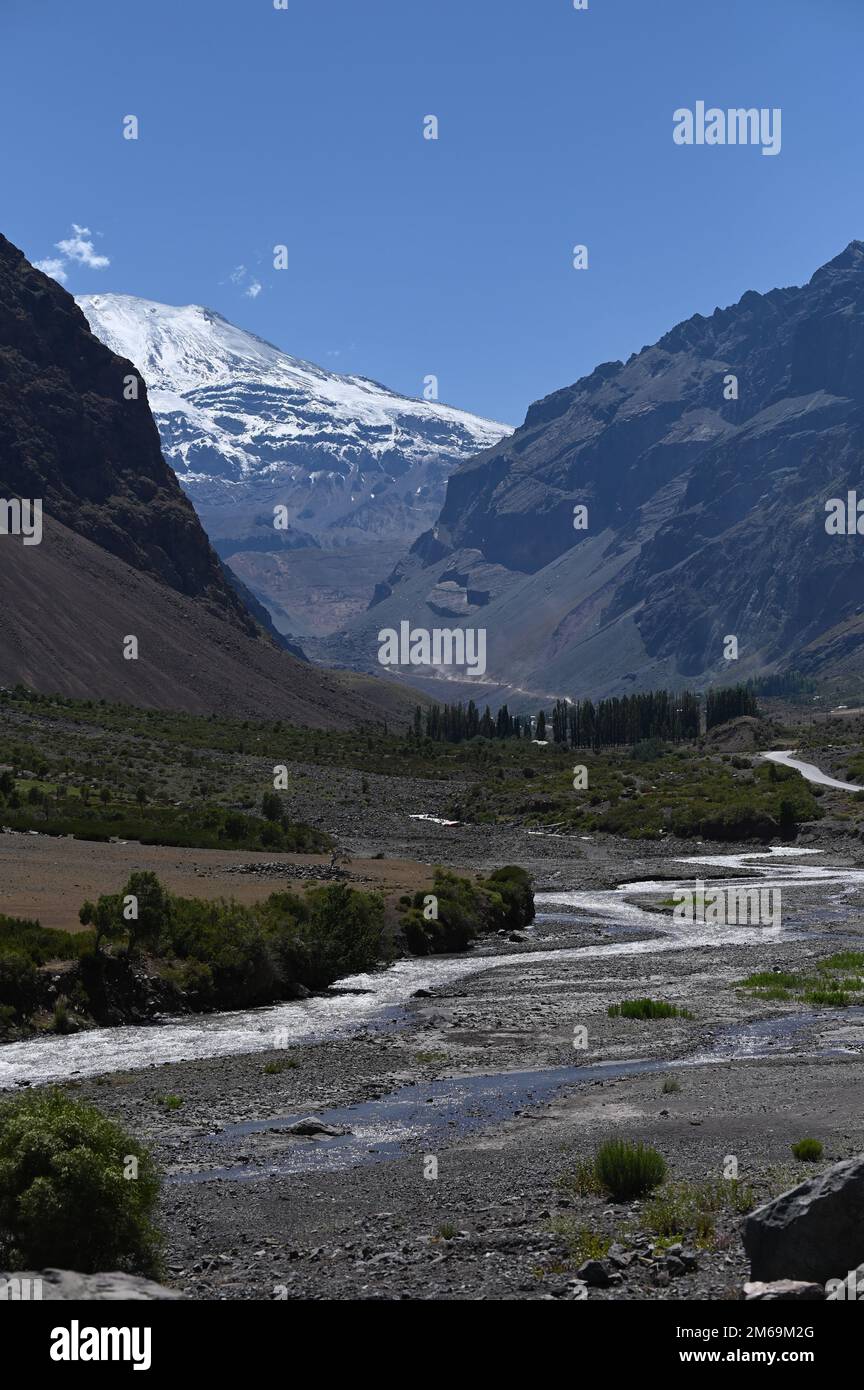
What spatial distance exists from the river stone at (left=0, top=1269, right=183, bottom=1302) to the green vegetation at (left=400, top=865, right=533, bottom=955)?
126 feet

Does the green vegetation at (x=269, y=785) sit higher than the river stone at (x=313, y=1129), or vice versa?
the green vegetation at (x=269, y=785)

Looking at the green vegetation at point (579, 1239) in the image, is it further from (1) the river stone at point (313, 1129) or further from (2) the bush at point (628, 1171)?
(1) the river stone at point (313, 1129)

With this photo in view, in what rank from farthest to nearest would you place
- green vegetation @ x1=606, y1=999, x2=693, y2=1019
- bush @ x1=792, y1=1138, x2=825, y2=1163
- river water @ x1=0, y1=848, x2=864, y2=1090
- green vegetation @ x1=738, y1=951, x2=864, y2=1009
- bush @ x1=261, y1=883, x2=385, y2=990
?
bush @ x1=261, y1=883, x2=385, y2=990 → green vegetation @ x1=738, y1=951, x2=864, y2=1009 → green vegetation @ x1=606, y1=999, x2=693, y2=1019 → river water @ x1=0, y1=848, x2=864, y2=1090 → bush @ x1=792, y1=1138, x2=825, y2=1163

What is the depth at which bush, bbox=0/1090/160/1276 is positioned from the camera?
50.4ft

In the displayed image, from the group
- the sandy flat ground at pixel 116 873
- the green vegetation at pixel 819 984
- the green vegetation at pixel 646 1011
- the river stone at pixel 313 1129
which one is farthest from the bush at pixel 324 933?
the river stone at pixel 313 1129

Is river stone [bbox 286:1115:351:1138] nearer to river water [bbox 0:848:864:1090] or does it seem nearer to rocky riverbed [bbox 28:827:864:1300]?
rocky riverbed [bbox 28:827:864:1300]

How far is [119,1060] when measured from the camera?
30234mm

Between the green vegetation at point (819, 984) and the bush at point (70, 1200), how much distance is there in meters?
25.9

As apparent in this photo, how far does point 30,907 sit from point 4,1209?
95.8 ft

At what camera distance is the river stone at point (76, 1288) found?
12.4 meters

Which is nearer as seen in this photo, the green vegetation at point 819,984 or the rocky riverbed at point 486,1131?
the rocky riverbed at point 486,1131

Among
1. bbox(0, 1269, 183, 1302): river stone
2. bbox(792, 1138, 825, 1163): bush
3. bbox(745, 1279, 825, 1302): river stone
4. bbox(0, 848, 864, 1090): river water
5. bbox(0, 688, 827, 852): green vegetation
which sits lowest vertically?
bbox(0, 848, 864, 1090): river water

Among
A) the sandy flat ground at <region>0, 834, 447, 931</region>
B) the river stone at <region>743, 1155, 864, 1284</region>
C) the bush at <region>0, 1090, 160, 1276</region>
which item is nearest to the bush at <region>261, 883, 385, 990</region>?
the sandy flat ground at <region>0, 834, 447, 931</region>
